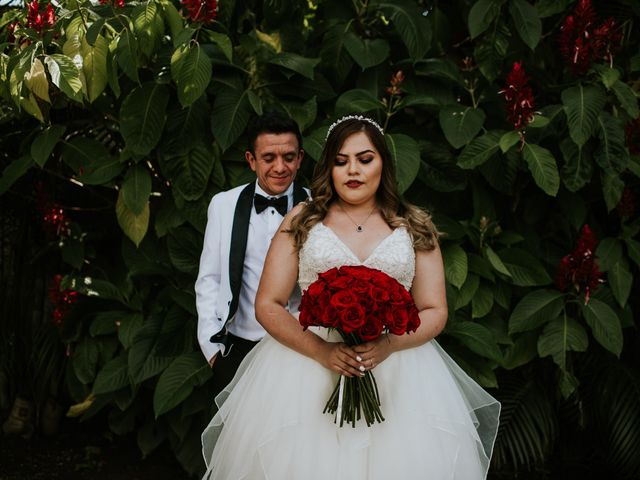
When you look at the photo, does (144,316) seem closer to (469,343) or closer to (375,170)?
(469,343)

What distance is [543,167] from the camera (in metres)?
3.49

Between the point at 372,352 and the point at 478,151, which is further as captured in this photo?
the point at 478,151

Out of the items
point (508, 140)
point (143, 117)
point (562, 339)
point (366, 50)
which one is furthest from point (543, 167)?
point (143, 117)

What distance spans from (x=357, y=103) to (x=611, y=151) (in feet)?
4.10

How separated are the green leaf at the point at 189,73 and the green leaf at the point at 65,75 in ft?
1.35

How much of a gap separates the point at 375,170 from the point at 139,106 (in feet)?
4.91

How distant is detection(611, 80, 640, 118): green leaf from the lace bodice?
1.72 m

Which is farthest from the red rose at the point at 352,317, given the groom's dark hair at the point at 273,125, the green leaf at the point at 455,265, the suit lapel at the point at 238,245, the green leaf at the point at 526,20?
the green leaf at the point at 526,20

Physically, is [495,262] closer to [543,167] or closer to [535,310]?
[535,310]

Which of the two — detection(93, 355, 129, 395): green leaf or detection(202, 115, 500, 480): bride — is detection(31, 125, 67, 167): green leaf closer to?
detection(93, 355, 129, 395): green leaf

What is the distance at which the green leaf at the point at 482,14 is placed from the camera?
3.65 metres

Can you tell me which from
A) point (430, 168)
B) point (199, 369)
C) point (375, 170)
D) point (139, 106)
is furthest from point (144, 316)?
point (375, 170)

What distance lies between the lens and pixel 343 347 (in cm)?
228

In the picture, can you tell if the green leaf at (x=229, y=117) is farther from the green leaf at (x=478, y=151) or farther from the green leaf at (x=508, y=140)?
the green leaf at (x=508, y=140)
